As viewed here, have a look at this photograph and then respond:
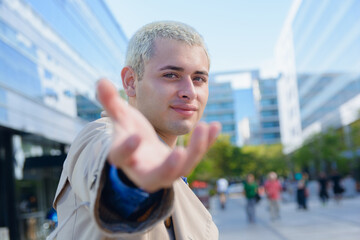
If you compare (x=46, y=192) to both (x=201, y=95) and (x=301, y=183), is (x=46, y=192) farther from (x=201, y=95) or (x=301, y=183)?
(x=201, y=95)

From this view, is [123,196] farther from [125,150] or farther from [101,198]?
[125,150]

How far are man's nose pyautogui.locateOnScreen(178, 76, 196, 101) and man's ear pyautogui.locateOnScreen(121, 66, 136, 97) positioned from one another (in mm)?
223

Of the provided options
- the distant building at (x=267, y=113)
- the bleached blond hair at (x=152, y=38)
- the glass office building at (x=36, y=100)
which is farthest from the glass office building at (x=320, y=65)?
the bleached blond hair at (x=152, y=38)

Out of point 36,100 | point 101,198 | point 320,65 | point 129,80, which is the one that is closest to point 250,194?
point 36,100

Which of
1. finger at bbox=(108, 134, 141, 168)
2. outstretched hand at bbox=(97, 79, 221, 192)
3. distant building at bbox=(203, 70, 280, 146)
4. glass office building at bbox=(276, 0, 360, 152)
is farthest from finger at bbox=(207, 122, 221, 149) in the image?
distant building at bbox=(203, 70, 280, 146)

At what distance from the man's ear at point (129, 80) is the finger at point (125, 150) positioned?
711 mm

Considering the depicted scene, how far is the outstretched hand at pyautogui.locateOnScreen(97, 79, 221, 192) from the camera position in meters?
0.82

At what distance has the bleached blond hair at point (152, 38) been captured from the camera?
1.45 metres

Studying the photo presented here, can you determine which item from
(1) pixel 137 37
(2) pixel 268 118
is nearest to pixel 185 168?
(1) pixel 137 37

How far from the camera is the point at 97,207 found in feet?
3.32

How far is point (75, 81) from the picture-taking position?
21.1m

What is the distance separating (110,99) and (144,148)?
12cm

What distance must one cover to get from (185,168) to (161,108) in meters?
0.58

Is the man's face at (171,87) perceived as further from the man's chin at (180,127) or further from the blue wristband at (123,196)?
the blue wristband at (123,196)
